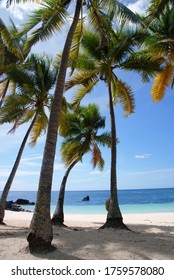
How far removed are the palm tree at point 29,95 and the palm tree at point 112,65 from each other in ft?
4.48

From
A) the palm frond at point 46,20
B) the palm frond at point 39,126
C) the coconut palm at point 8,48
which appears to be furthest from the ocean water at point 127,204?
the palm frond at point 46,20

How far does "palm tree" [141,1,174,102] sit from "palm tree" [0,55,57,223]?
204 inches

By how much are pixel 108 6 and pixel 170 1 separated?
288 centimetres

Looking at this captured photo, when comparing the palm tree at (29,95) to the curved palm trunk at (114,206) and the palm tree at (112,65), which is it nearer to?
the palm tree at (112,65)

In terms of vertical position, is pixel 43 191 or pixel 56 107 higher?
pixel 56 107

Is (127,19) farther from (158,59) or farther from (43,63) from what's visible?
(43,63)

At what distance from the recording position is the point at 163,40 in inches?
481

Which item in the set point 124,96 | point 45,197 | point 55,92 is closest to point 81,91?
point 124,96

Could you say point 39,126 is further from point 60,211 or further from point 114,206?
point 114,206

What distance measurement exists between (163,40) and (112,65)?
2.54m

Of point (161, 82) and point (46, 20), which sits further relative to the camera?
point (161, 82)

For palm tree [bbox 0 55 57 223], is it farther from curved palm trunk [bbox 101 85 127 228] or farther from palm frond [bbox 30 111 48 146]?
curved palm trunk [bbox 101 85 127 228]

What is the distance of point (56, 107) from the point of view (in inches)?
338
